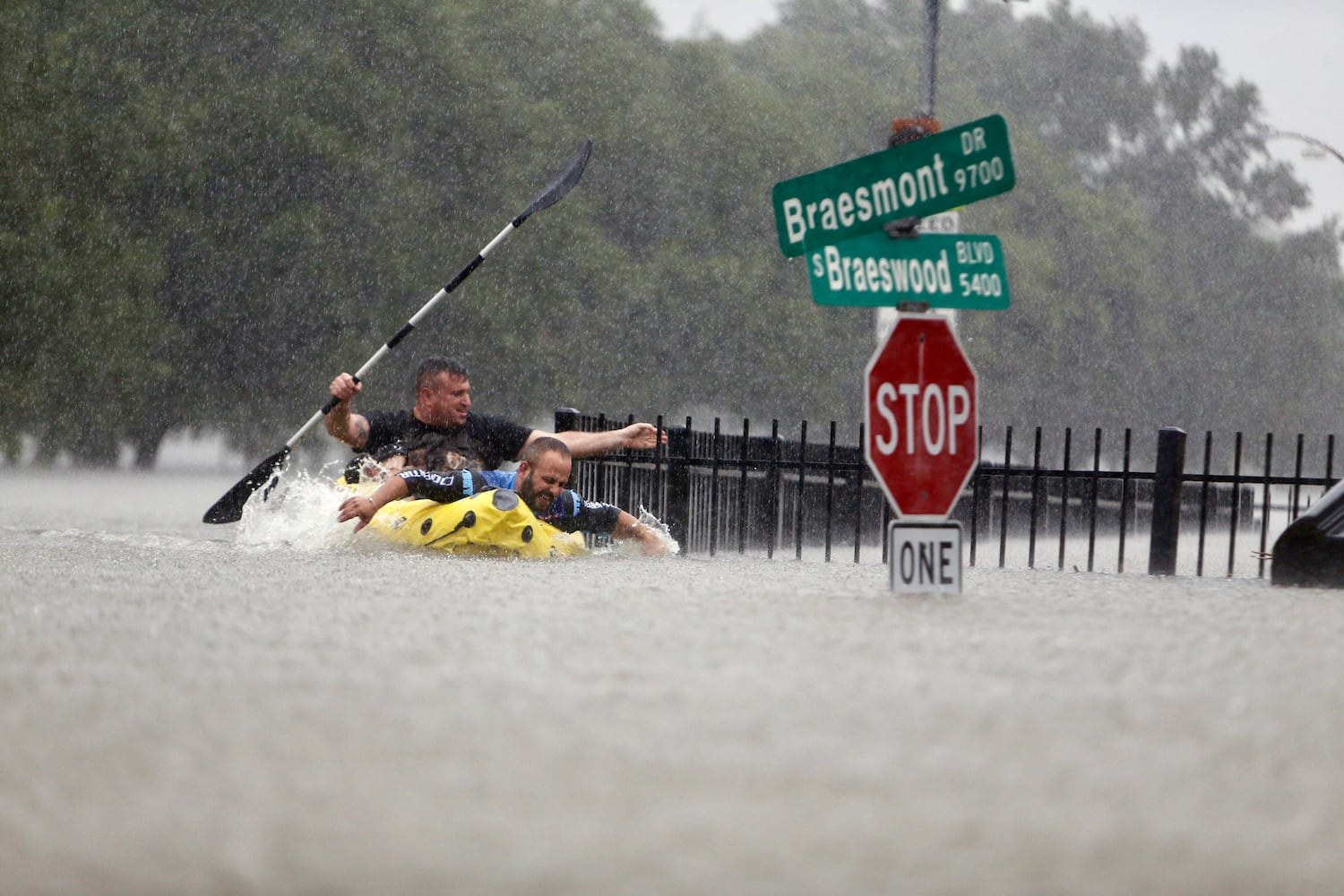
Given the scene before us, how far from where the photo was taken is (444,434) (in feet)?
44.3

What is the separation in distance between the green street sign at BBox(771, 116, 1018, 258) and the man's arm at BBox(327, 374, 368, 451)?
4634 mm

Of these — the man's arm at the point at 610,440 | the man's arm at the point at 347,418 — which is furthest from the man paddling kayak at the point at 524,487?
the man's arm at the point at 347,418

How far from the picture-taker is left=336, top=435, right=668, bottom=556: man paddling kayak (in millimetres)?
12547

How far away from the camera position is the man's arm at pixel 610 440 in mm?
13172

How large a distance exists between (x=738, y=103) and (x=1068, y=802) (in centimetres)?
4551

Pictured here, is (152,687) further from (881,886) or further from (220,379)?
(220,379)

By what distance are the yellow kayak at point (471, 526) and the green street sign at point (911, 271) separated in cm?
366

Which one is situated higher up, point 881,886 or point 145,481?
point 881,886

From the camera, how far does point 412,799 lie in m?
4.10

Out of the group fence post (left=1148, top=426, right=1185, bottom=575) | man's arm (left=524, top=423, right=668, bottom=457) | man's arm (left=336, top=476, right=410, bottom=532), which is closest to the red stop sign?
man's arm (left=524, top=423, right=668, bottom=457)

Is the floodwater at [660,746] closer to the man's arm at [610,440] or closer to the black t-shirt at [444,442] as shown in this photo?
the man's arm at [610,440]

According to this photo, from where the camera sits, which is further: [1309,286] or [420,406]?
[1309,286]

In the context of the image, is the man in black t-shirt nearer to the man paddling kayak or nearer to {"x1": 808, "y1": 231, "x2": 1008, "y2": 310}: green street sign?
the man paddling kayak

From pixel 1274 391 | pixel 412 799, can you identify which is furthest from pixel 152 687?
pixel 1274 391
